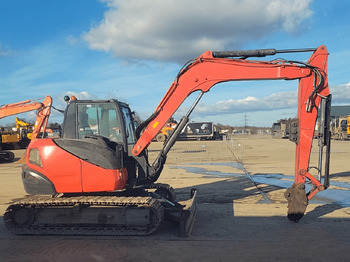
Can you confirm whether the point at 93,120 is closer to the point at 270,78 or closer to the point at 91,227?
the point at 91,227

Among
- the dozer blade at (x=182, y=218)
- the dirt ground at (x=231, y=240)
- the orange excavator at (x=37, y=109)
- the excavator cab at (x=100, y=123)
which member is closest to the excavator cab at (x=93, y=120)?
the excavator cab at (x=100, y=123)

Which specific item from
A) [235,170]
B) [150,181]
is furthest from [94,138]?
[235,170]

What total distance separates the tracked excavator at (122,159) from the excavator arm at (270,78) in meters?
0.02

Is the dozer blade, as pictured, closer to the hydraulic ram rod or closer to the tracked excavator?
the tracked excavator

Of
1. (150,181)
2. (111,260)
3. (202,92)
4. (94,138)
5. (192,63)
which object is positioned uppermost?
(192,63)

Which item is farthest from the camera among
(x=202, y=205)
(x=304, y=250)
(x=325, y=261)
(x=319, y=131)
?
(x=202, y=205)

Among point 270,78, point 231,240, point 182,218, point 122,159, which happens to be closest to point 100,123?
point 122,159

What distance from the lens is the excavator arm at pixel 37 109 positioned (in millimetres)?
16797

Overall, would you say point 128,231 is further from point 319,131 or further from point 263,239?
point 319,131

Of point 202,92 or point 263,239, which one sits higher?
point 202,92

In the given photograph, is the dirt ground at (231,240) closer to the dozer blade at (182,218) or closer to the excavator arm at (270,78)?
the dozer blade at (182,218)

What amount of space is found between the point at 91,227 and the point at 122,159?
4.54 ft

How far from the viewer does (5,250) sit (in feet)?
17.7

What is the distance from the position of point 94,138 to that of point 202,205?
3451 mm
